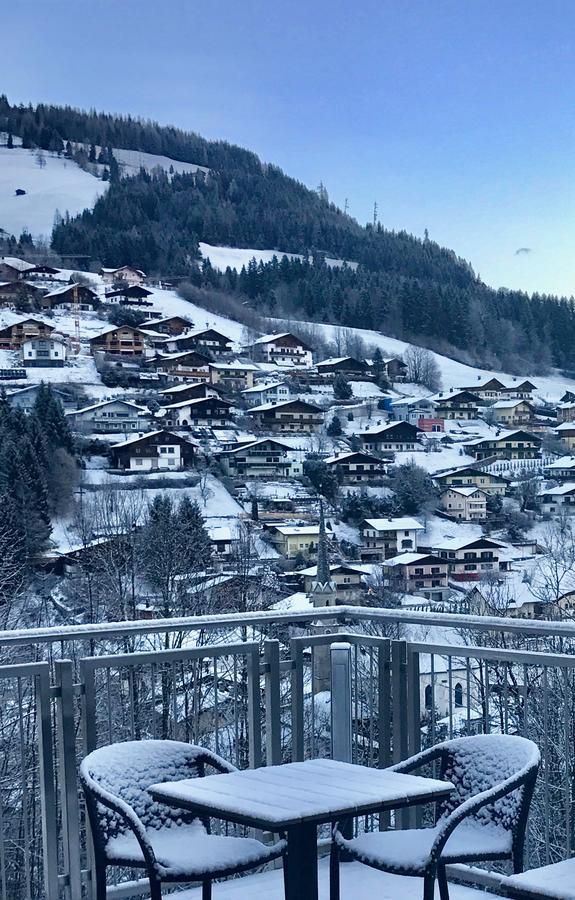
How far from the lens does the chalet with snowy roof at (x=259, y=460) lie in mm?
58094

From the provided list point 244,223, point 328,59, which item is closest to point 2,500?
point 328,59

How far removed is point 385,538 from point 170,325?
39171mm

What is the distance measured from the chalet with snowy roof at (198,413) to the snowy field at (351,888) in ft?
192

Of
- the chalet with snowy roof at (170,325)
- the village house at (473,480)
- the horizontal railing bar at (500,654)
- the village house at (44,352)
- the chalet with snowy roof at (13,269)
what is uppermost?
the chalet with snowy roof at (13,269)

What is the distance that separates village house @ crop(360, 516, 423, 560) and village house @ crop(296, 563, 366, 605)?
7.06m

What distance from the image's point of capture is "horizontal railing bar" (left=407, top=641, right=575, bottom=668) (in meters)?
3.19

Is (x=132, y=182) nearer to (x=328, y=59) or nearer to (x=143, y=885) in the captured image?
(x=328, y=59)

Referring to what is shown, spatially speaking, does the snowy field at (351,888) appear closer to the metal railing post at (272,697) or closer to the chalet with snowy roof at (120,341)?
the metal railing post at (272,697)

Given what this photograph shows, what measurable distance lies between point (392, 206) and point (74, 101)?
4253cm

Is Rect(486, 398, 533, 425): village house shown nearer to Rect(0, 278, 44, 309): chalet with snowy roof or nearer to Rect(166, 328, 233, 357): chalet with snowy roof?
Rect(166, 328, 233, 357): chalet with snowy roof

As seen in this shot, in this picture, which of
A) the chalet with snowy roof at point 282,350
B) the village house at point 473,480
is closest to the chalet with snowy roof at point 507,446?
the village house at point 473,480

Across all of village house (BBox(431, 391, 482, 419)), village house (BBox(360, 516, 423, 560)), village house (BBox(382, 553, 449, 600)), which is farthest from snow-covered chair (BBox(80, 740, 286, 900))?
village house (BBox(431, 391, 482, 419))

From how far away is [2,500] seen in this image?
40.9 meters

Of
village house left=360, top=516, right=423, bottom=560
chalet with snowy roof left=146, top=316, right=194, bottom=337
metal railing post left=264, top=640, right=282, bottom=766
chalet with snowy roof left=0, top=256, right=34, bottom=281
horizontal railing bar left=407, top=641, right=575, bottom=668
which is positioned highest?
chalet with snowy roof left=0, top=256, right=34, bottom=281
